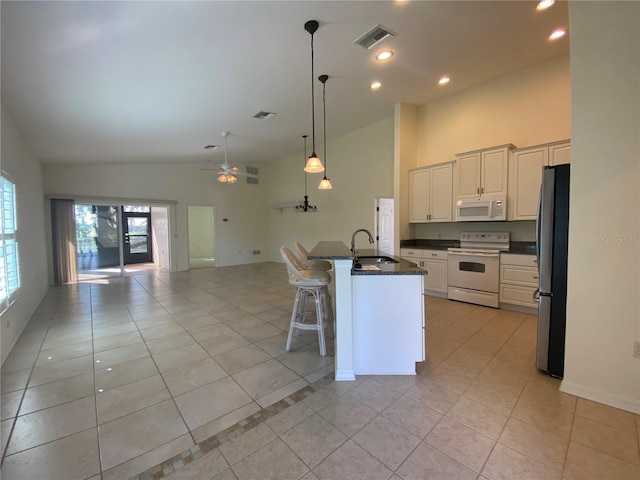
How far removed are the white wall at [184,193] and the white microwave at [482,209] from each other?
6869 mm

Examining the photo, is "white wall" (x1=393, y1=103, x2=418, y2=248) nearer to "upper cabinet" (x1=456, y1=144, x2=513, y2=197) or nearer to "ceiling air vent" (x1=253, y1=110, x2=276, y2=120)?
"upper cabinet" (x1=456, y1=144, x2=513, y2=197)

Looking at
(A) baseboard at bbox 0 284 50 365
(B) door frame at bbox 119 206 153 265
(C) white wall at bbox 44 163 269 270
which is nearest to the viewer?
(A) baseboard at bbox 0 284 50 365

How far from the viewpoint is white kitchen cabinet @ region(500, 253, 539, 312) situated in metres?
3.67

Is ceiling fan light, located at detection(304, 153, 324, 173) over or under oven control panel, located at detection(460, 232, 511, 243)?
over

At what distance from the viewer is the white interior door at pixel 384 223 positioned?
603 cm

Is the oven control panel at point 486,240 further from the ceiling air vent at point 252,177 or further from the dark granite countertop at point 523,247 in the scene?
the ceiling air vent at point 252,177

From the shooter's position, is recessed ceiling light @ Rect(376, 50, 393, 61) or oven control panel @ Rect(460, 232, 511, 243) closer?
recessed ceiling light @ Rect(376, 50, 393, 61)

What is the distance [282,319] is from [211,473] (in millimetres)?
Answer: 2312

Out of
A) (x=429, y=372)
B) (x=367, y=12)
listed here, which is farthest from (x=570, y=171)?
(x=367, y=12)

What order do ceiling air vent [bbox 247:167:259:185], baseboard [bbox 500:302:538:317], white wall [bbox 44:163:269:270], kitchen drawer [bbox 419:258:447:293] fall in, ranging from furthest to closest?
1. ceiling air vent [bbox 247:167:259:185]
2. white wall [bbox 44:163:269:270]
3. kitchen drawer [bbox 419:258:447:293]
4. baseboard [bbox 500:302:538:317]

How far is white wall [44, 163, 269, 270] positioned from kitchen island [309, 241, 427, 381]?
7.20m

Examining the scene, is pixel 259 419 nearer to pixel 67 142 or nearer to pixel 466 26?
pixel 466 26

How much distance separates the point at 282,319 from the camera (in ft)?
12.0

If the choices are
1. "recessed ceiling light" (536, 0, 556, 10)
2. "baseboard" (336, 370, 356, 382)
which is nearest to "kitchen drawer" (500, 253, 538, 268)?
"recessed ceiling light" (536, 0, 556, 10)
